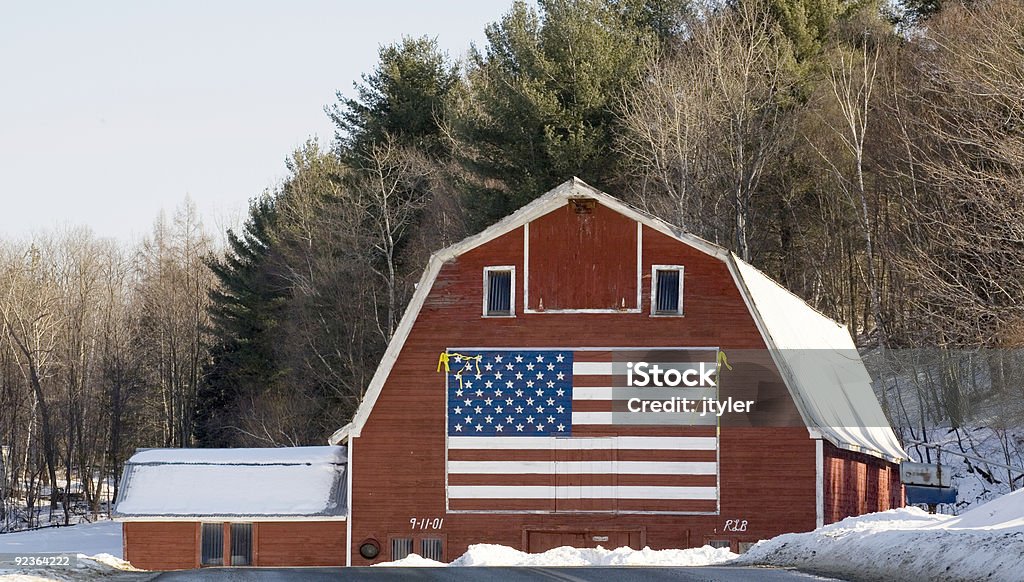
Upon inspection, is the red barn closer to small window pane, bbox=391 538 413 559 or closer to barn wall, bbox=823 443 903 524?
small window pane, bbox=391 538 413 559

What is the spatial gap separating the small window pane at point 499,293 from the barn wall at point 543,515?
7.5 inches

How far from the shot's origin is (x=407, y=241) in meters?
54.1

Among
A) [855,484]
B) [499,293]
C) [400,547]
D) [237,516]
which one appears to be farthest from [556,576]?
[855,484]

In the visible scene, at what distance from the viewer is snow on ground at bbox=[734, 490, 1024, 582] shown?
12469 millimetres

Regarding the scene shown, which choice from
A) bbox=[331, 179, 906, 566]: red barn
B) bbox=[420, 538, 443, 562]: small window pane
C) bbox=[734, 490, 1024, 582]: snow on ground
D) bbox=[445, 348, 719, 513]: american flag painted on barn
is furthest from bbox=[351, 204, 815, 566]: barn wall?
bbox=[734, 490, 1024, 582]: snow on ground

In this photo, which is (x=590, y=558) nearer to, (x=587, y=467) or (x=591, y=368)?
(x=587, y=467)

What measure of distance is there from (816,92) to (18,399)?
43446 millimetres

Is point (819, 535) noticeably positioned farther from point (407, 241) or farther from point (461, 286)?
point (407, 241)

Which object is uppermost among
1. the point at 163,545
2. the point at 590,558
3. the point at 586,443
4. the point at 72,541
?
the point at 586,443

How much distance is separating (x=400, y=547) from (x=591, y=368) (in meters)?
5.35

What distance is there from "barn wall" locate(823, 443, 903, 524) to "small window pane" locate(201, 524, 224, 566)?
40.8 feet

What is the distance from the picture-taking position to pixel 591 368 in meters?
26.7

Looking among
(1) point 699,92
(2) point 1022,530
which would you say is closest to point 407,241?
(1) point 699,92

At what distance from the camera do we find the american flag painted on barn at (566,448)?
26703 mm
